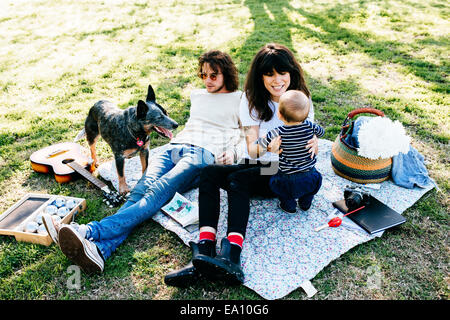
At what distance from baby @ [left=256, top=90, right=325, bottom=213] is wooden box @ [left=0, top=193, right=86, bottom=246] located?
2.16m

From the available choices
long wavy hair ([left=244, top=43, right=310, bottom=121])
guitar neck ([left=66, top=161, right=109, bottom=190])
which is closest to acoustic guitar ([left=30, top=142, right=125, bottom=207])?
guitar neck ([left=66, top=161, right=109, bottom=190])

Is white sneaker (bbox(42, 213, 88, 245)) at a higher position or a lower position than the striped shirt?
lower

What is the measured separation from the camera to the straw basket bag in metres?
3.52

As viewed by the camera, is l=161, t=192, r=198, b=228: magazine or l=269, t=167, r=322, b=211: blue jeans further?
l=161, t=192, r=198, b=228: magazine

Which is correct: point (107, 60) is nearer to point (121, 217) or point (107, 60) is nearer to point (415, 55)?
point (121, 217)

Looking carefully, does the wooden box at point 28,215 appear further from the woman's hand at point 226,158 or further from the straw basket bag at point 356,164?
the straw basket bag at point 356,164

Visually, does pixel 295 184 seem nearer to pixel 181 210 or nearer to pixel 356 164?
pixel 356 164

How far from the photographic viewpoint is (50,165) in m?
3.95

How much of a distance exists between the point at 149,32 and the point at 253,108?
7032mm

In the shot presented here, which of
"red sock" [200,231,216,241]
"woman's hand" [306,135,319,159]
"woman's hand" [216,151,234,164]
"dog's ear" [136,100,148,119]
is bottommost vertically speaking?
"red sock" [200,231,216,241]

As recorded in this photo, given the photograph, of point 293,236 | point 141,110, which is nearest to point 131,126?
point 141,110

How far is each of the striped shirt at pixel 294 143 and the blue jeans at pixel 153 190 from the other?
0.98 metres

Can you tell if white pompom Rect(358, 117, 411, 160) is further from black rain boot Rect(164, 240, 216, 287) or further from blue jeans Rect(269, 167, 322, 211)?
black rain boot Rect(164, 240, 216, 287)

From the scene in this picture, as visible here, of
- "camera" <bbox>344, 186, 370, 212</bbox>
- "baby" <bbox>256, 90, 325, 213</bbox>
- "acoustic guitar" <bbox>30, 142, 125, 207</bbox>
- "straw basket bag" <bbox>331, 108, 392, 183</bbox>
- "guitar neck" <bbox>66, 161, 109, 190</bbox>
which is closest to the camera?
"baby" <bbox>256, 90, 325, 213</bbox>
